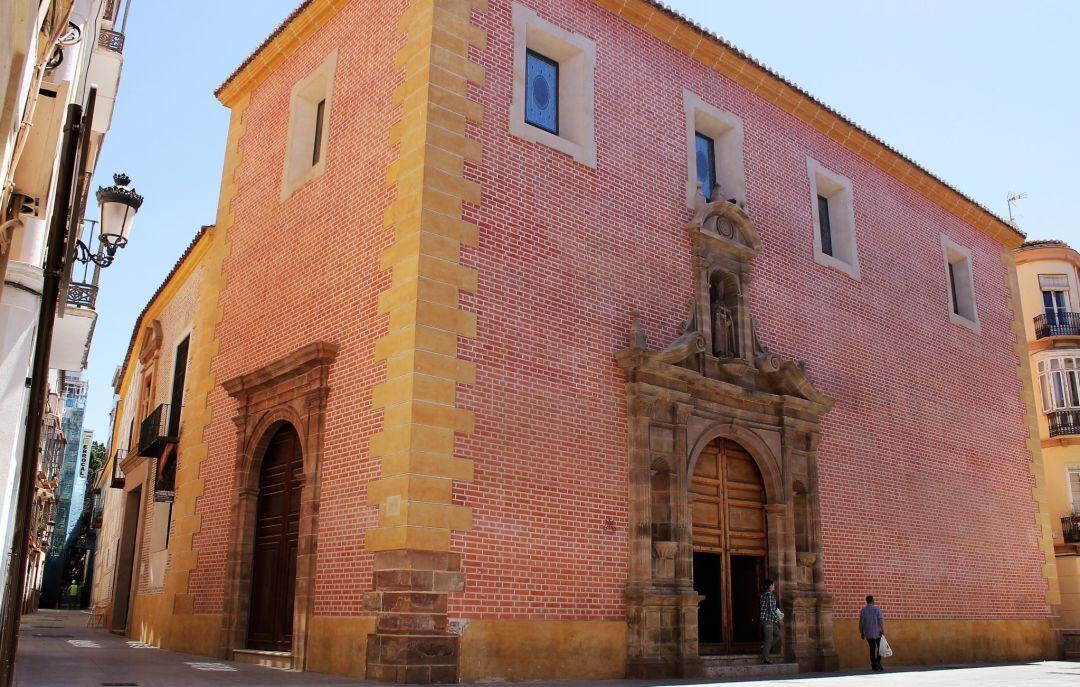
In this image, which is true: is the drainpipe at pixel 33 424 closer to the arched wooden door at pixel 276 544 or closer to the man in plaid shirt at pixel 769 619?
the arched wooden door at pixel 276 544

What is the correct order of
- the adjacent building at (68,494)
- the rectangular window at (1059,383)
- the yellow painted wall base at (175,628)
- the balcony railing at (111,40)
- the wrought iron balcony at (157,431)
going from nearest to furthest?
the balcony railing at (111,40), the yellow painted wall base at (175,628), the wrought iron balcony at (157,431), the rectangular window at (1059,383), the adjacent building at (68,494)

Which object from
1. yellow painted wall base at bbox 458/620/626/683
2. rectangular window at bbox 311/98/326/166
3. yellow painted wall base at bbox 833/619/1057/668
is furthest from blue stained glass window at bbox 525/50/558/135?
yellow painted wall base at bbox 833/619/1057/668

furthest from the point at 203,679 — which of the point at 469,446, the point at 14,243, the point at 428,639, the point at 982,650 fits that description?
the point at 982,650

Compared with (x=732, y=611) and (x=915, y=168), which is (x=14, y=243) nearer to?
(x=732, y=611)

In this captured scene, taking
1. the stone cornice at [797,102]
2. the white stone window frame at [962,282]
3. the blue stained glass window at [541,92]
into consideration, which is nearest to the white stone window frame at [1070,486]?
the stone cornice at [797,102]

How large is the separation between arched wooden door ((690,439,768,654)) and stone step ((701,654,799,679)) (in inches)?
10.4

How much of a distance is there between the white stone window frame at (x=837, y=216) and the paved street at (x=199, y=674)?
6599 mm

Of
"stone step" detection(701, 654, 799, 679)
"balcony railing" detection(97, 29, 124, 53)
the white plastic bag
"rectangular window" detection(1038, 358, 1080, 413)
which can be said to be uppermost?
"balcony railing" detection(97, 29, 124, 53)

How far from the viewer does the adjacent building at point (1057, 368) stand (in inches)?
999

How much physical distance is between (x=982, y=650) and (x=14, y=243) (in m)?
16.1

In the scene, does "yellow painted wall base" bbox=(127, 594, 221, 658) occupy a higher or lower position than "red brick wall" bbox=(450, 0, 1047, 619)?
lower

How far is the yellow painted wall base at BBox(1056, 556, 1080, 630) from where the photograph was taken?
73.6 feet

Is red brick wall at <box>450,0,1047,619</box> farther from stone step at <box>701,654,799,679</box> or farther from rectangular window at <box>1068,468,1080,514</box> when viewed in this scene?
rectangular window at <box>1068,468,1080,514</box>

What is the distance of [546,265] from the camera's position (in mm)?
10945
